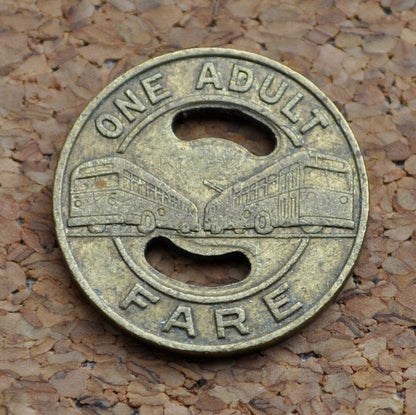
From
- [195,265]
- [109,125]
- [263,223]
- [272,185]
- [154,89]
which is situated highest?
[154,89]

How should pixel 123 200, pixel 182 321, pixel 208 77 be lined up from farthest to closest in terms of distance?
pixel 208 77, pixel 123 200, pixel 182 321

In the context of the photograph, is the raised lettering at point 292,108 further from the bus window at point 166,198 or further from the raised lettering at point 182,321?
the raised lettering at point 182,321

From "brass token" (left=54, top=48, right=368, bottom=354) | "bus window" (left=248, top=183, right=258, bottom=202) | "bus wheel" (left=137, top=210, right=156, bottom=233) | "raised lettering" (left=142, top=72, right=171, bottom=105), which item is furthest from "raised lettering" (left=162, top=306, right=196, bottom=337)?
"raised lettering" (left=142, top=72, right=171, bottom=105)

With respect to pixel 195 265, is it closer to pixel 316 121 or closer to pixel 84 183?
pixel 84 183

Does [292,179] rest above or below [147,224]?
above

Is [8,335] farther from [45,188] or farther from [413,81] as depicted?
[413,81]

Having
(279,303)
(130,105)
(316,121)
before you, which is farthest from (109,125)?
(279,303)
